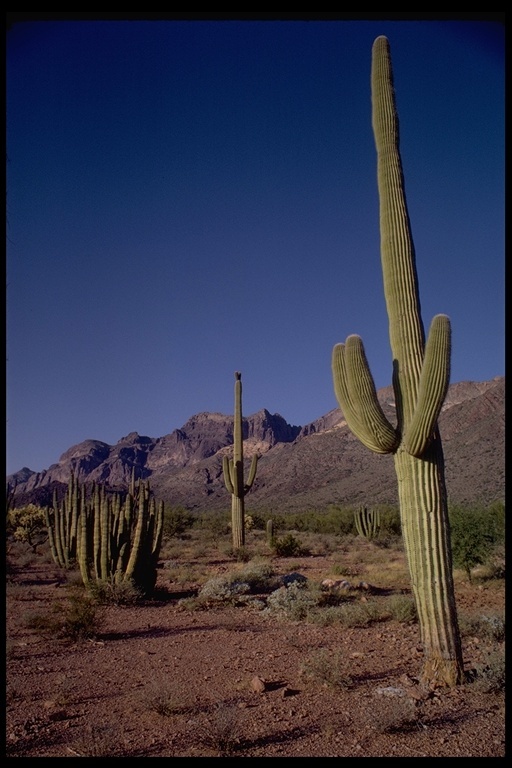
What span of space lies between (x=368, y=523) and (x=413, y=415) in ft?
71.6

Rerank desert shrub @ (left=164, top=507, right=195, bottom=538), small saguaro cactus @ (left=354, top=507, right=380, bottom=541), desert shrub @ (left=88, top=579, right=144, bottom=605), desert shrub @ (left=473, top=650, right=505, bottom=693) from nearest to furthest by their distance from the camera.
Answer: desert shrub @ (left=473, top=650, right=505, bottom=693), desert shrub @ (left=88, top=579, right=144, bottom=605), small saguaro cactus @ (left=354, top=507, right=380, bottom=541), desert shrub @ (left=164, top=507, right=195, bottom=538)

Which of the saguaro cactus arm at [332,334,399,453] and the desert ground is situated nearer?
the desert ground

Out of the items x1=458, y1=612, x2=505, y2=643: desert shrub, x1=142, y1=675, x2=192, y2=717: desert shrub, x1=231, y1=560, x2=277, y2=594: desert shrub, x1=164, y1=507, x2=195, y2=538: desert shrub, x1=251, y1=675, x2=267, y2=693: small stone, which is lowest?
x1=164, y1=507, x2=195, y2=538: desert shrub

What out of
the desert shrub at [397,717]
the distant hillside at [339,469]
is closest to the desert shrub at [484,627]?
the desert shrub at [397,717]

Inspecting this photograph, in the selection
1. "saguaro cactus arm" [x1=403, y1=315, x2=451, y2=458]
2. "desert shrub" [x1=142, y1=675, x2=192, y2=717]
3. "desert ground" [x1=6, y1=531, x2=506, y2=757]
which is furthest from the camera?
"saguaro cactus arm" [x1=403, y1=315, x2=451, y2=458]

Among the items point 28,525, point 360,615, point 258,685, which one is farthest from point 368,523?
point 258,685

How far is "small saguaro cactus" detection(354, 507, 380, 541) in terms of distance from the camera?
86.5 ft

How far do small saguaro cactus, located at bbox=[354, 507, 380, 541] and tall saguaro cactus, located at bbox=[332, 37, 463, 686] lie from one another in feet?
67.3

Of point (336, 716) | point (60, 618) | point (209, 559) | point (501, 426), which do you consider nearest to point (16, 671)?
point (60, 618)

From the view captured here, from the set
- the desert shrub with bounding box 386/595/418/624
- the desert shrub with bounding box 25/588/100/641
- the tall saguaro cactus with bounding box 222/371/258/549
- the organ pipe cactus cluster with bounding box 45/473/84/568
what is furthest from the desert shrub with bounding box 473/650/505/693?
the tall saguaro cactus with bounding box 222/371/258/549

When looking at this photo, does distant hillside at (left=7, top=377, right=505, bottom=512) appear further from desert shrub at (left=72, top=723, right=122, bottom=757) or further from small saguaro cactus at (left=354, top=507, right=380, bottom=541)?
desert shrub at (left=72, top=723, right=122, bottom=757)

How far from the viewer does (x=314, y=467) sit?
64125mm

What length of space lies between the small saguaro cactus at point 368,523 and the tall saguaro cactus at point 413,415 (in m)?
20.5

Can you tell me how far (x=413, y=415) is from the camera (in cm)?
634
